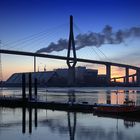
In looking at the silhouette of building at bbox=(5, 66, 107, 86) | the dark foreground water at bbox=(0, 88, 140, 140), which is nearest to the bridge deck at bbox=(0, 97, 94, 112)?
the dark foreground water at bbox=(0, 88, 140, 140)

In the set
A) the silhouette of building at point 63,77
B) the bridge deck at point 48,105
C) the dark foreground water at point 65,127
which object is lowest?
the dark foreground water at point 65,127

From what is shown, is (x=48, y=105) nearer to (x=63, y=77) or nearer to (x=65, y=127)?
(x=65, y=127)

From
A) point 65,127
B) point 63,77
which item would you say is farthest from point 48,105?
point 63,77

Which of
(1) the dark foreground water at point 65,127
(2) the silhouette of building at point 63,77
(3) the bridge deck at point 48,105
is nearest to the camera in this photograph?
(1) the dark foreground water at point 65,127

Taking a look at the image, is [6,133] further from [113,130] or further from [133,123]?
[133,123]

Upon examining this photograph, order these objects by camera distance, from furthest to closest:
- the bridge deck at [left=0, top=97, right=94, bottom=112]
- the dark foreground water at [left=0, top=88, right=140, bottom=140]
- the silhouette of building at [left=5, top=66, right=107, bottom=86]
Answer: the silhouette of building at [left=5, top=66, right=107, bottom=86] < the bridge deck at [left=0, top=97, right=94, bottom=112] < the dark foreground water at [left=0, top=88, right=140, bottom=140]

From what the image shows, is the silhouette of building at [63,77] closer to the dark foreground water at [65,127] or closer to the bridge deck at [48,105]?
the bridge deck at [48,105]

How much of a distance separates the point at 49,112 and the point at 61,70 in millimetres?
94345

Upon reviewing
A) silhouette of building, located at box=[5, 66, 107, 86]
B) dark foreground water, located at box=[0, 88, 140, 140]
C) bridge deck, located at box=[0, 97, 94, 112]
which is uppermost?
silhouette of building, located at box=[5, 66, 107, 86]

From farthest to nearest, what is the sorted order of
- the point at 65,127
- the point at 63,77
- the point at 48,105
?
the point at 63,77 → the point at 48,105 → the point at 65,127

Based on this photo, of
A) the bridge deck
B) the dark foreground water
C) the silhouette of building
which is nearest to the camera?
the dark foreground water

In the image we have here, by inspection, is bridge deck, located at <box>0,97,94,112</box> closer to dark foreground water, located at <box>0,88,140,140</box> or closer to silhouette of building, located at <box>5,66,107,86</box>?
dark foreground water, located at <box>0,88,140,140</box>

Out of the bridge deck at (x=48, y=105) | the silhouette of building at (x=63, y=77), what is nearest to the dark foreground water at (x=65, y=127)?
the bridge deck at (x=48, y=105)

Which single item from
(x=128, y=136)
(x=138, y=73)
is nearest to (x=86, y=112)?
(x=128, y=136)
